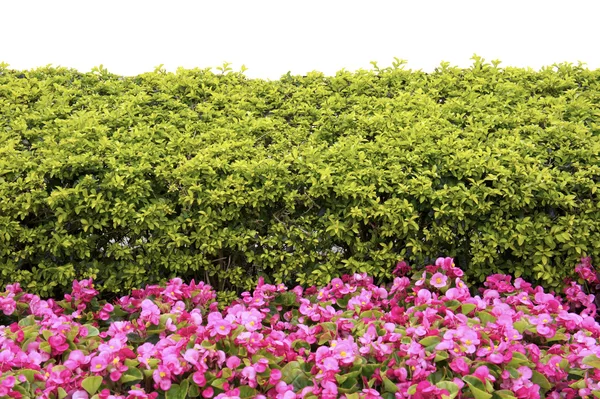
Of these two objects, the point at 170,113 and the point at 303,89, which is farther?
the point at 303,89

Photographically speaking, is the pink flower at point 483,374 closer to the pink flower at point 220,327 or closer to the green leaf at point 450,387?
the green leaf at point 450,387

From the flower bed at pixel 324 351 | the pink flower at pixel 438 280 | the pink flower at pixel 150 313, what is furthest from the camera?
the pink flower at pixel 438 280

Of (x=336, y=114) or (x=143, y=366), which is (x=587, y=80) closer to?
(x=336, y=114)

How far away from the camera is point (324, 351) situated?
9.80 feet

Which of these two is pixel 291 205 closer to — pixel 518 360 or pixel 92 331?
pixel 92 331

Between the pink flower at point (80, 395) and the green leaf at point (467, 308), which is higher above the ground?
the green leaf at point (467, 308)

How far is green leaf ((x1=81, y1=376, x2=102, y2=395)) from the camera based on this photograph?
2.81 meters

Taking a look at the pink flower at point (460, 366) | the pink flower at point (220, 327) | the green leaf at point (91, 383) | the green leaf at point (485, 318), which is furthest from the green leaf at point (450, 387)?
the green leaf at point (91, 383)

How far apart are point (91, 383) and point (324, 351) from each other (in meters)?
0.90

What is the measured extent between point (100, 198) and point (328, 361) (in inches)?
65.5

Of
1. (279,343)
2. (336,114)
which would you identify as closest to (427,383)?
(279,343)

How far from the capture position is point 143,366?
2990 mm

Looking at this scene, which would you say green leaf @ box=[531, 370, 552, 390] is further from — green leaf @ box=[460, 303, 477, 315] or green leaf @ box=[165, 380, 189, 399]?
green leaf @ box=[165, 380, 189, 399]

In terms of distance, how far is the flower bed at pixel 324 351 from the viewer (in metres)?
2.87
